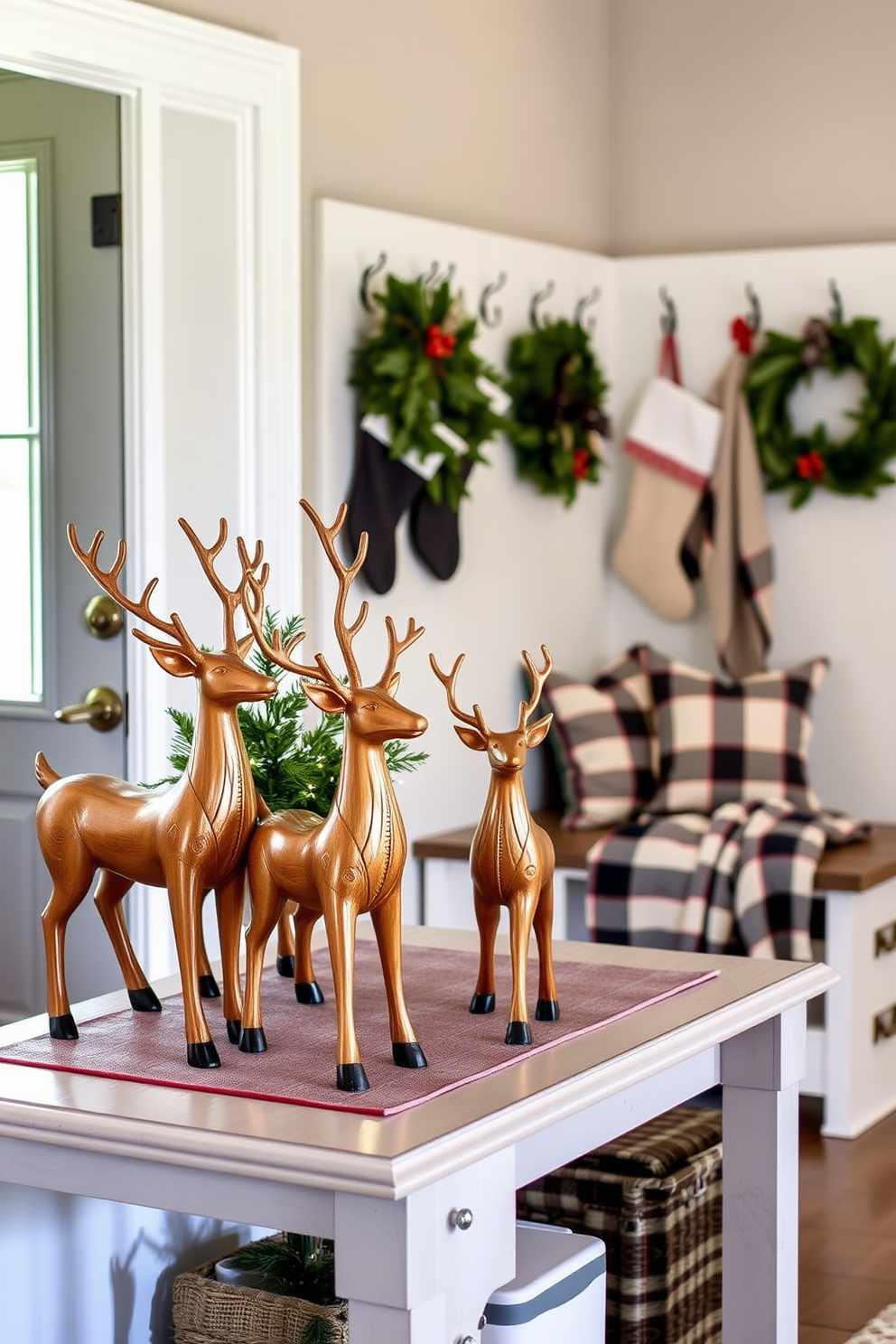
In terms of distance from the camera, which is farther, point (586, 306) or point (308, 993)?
point (586, 306)

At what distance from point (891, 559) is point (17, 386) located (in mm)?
2210

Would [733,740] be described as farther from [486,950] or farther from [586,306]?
[486,950]

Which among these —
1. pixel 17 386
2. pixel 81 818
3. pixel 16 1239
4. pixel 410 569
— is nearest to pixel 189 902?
pixel 81 818

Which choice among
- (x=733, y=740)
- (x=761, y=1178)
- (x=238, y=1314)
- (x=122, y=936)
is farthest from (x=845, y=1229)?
(x=122, y=936)

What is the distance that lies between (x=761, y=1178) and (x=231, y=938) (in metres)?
0.79

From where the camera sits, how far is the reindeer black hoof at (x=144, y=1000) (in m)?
1.92

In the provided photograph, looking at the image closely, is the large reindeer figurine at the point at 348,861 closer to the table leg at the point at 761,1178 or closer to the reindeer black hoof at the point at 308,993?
the reindeer black hoof at the point at 308,993

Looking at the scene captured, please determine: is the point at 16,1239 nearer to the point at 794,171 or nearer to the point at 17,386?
the point at 17,386

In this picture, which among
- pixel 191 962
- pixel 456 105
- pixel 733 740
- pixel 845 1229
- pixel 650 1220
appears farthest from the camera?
pixel 733 740

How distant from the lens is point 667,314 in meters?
4.68

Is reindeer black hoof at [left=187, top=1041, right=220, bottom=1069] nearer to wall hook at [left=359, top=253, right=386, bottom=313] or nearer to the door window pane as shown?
the door window pane

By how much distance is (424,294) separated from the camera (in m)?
3.76

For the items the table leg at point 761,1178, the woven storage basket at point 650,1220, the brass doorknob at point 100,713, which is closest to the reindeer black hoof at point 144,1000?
the table leg at point 761,1178

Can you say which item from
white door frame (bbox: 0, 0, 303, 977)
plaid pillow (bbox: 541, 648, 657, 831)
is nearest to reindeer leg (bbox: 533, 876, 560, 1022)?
white door frame (bbox: 0, 0, 303, 977)
